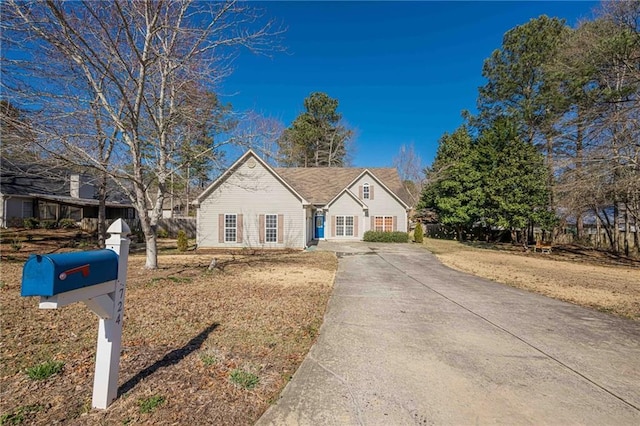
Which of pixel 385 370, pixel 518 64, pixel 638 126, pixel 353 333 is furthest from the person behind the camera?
pixel 518 64

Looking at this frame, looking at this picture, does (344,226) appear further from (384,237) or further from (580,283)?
(580,283)

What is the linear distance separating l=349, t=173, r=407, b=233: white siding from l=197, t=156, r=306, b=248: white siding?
809 cm

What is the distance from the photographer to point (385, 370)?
12.8ft

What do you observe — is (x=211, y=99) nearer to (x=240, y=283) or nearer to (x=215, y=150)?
(x=215, y=150)

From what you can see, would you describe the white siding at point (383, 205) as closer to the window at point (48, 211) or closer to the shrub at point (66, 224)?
the shrub at point (66, 224)

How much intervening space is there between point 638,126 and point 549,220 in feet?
31.6

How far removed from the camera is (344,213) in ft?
82.7

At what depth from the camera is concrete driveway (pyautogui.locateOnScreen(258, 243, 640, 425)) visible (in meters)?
3.05

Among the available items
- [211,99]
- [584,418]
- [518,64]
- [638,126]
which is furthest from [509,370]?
[518,64]

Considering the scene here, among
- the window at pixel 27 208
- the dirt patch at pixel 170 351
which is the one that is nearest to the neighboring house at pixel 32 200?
the window at pixel 27 208

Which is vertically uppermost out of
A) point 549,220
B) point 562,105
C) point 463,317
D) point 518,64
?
point 518,64

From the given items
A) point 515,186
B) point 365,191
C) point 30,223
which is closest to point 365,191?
point 365,191

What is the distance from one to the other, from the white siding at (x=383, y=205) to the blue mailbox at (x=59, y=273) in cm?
2378

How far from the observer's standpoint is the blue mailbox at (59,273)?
7.06 ft
